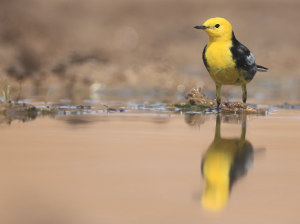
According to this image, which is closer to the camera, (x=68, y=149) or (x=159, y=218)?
(x=159, y=218)

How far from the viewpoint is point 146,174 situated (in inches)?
79.4

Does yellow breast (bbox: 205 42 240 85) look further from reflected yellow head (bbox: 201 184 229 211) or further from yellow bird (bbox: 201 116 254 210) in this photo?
reflected yellow head (bbox: 201 184 229 211)

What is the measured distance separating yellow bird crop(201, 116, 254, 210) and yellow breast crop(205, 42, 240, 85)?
1677 mm

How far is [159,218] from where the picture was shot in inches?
56.2

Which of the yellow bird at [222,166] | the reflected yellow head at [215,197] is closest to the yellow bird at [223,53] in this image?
the yellow bird at [222,166]

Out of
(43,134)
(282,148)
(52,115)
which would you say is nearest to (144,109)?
(52,115)

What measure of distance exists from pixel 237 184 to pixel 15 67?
1010 centimetres

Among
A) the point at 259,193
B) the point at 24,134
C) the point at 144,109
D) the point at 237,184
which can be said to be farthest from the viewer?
the point at 144,109

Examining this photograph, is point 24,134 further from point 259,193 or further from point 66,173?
point 259,193

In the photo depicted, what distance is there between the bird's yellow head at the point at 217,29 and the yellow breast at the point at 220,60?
3.5 inches

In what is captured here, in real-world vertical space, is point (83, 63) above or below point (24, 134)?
above

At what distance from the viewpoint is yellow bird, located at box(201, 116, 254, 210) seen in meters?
1.66

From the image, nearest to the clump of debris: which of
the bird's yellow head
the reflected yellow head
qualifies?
the bird's yellow head

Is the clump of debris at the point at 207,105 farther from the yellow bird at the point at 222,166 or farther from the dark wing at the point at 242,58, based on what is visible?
the yellow bird at the point at 222,166
